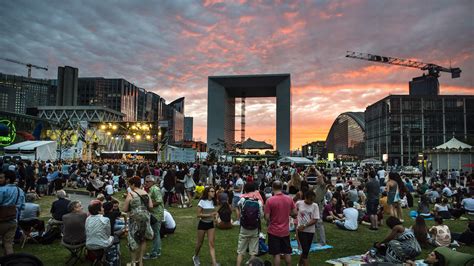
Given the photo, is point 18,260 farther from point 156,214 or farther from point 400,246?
point 400,246

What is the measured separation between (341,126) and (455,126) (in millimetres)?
89048

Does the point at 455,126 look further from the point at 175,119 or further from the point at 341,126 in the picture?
the point at 175,119

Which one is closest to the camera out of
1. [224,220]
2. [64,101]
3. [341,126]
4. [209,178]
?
[224,220]

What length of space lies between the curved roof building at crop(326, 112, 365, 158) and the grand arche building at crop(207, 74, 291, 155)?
81.4 meters

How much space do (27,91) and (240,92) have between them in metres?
121

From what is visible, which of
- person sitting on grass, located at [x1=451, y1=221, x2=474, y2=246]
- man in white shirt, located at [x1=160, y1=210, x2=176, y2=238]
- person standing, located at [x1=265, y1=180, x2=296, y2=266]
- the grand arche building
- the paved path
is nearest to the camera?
person standing, located at [x1=265, y1=180, x2=296, y2=266]

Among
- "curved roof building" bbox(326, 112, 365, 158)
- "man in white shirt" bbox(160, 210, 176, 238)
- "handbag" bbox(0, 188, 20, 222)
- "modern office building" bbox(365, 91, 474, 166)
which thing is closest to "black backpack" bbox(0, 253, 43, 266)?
"handbag" bbox(0, 188, 20, 222)

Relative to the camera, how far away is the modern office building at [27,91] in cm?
15012

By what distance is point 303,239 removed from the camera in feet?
19.8

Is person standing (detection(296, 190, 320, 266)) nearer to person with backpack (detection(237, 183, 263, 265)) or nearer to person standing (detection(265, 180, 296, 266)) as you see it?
person standing (detection(265, 180, 296, 266))

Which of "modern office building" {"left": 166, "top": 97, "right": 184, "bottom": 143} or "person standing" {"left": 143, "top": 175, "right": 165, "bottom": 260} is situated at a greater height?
"modern office building" {"left": 166, "top": 97, "right": 184, "bottom": 143}

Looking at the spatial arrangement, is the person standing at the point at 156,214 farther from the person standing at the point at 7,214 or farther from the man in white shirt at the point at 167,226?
the person standing at the point at 7,214

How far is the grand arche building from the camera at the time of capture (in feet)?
238

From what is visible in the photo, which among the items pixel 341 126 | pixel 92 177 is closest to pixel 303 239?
pixel 92 177
